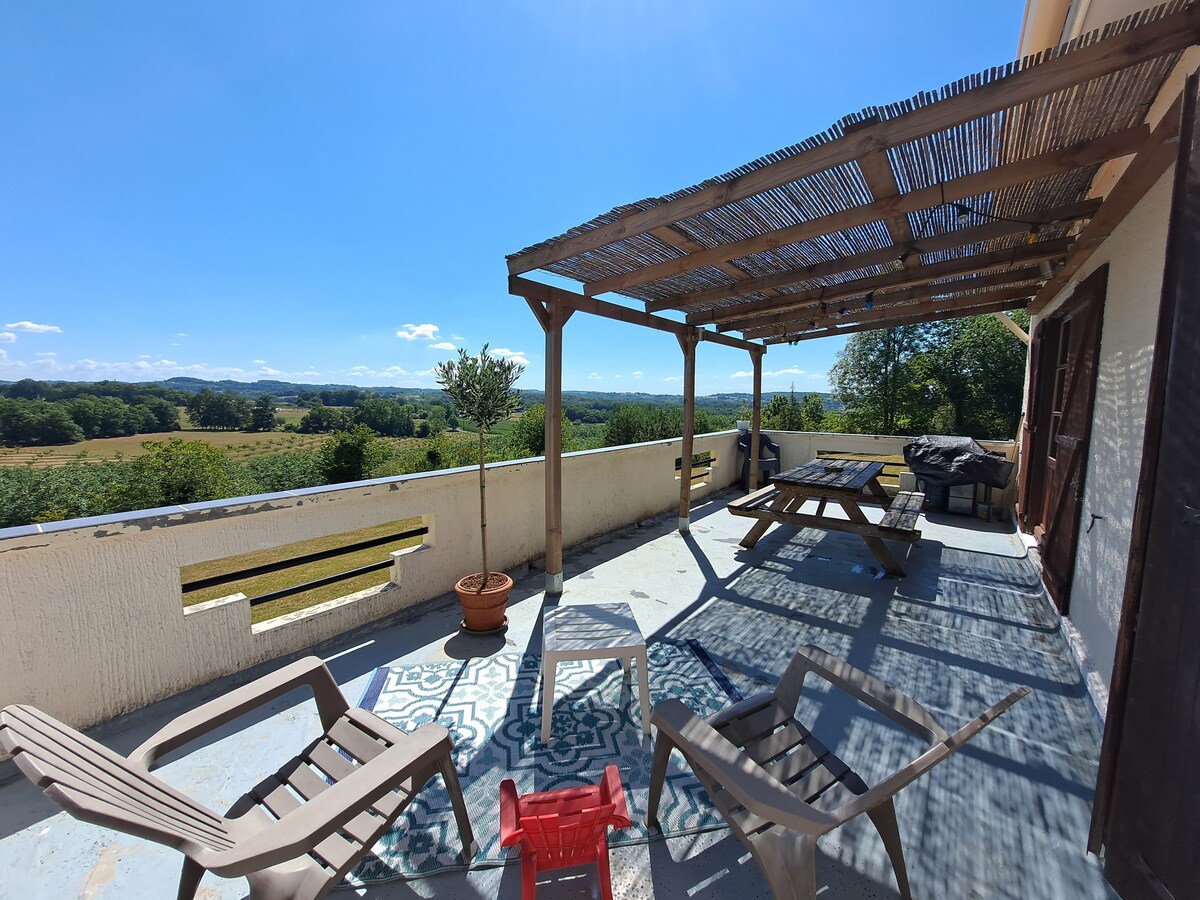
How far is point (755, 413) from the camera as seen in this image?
7109 mm

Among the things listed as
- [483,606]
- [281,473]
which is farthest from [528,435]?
[281,473]

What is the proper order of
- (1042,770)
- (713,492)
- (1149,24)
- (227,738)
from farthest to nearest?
1. (713,492)
2. (227,738)
3. (1042,770)
4. (1149,24)

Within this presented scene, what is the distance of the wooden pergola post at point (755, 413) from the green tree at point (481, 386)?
457 cm

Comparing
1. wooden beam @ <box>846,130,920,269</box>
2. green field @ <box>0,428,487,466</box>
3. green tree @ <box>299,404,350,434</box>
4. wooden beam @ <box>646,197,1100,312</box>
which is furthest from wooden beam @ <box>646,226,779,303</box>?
green tree @ <box>299,404,350,434</box>

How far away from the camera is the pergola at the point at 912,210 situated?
166 centimetres

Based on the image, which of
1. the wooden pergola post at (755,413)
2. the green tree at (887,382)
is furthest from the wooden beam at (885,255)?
the green tree at (887,382)

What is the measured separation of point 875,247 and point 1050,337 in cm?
285

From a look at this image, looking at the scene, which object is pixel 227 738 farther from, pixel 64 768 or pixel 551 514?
pixel 551 514

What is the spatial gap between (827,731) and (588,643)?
122 centimetres

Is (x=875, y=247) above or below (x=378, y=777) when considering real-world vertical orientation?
above

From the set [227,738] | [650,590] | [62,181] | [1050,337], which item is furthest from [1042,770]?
[62,181]

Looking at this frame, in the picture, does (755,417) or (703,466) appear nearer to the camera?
(755,417)

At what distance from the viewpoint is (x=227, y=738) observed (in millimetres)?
2105

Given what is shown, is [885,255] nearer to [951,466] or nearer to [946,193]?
[946,193]
